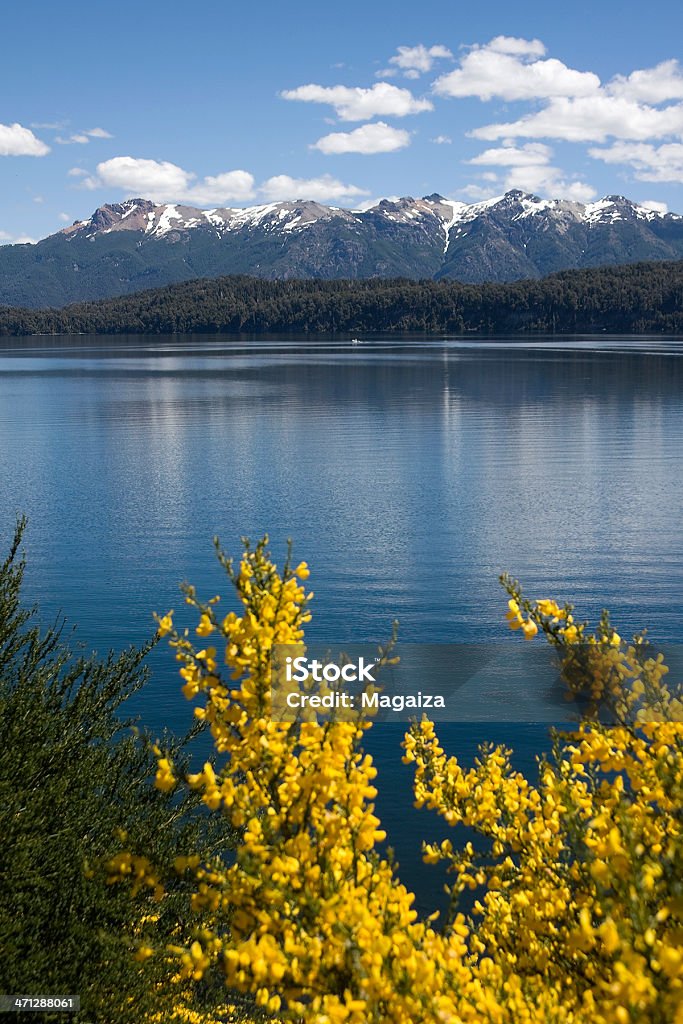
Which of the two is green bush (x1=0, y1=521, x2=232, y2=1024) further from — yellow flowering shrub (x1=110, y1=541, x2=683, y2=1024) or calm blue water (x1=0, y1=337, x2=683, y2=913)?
calm blue water (x1=0, y1=337, x2=683, y2=913)

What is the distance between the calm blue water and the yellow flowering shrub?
1327 cm

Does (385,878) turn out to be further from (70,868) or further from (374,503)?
(374,503)

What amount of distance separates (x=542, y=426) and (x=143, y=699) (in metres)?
57.5

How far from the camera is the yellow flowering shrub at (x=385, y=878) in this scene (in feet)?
13.5

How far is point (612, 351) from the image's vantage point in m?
175

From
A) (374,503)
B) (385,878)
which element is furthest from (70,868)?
(374,503)

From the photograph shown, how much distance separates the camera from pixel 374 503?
1983 inches

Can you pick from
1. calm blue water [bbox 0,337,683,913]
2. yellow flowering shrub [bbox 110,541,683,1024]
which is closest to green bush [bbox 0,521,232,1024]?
yellow flowering shrub [bbox 110,541,683,1024]

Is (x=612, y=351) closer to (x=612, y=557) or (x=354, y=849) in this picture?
(x=612, y=557)

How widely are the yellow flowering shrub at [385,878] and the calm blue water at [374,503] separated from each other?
13267mm

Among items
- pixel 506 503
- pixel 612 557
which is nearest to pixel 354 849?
pixel 612 557

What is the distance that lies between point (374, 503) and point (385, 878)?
4550 centimetres

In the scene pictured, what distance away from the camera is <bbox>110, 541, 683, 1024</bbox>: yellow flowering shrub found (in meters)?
4.11

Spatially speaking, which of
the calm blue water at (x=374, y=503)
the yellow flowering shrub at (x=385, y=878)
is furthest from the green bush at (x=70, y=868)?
the calm blue water at (x=374, y=503)
